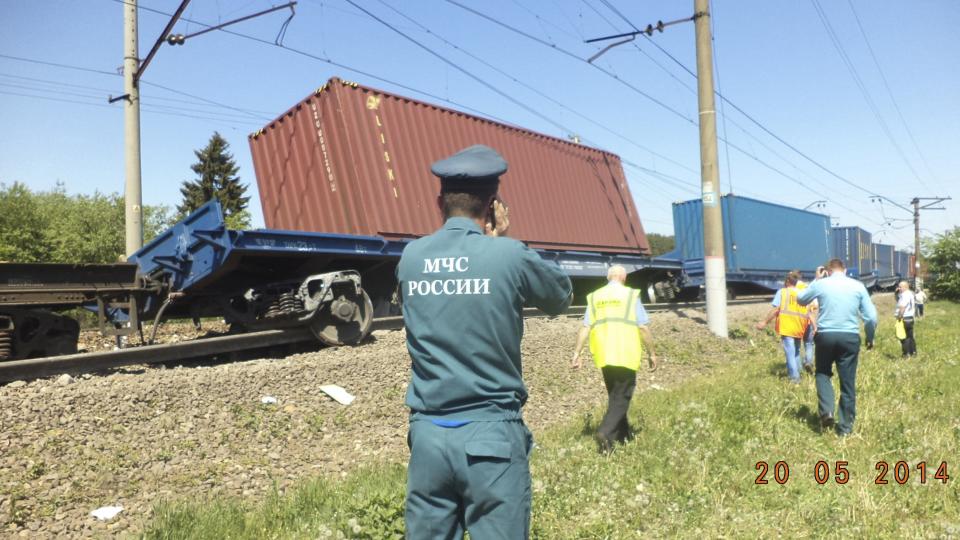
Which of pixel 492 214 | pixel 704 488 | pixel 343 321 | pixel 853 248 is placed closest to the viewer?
pixel 492 214

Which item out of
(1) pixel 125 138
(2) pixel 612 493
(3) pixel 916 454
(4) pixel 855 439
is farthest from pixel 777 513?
(1) pixel 125 138

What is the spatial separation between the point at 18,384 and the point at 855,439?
749 centimetres

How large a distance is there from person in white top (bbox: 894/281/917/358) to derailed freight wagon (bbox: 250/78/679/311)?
18.7 ft

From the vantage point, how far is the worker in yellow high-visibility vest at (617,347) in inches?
231

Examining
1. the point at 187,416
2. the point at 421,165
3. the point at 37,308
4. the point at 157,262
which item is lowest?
the point at 187,416

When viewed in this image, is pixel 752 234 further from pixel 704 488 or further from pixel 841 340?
pixel 704 488

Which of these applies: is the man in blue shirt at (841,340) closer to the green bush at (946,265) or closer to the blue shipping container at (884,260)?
the blue shipping container at (884,260)

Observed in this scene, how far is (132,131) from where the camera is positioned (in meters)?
12.1

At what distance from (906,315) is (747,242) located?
418 inches

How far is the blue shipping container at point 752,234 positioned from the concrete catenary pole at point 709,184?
6048mm

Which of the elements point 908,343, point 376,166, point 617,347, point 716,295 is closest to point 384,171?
point 376,166

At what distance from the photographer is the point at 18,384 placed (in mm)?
6105

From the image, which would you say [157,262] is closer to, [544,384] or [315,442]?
[315,442]
